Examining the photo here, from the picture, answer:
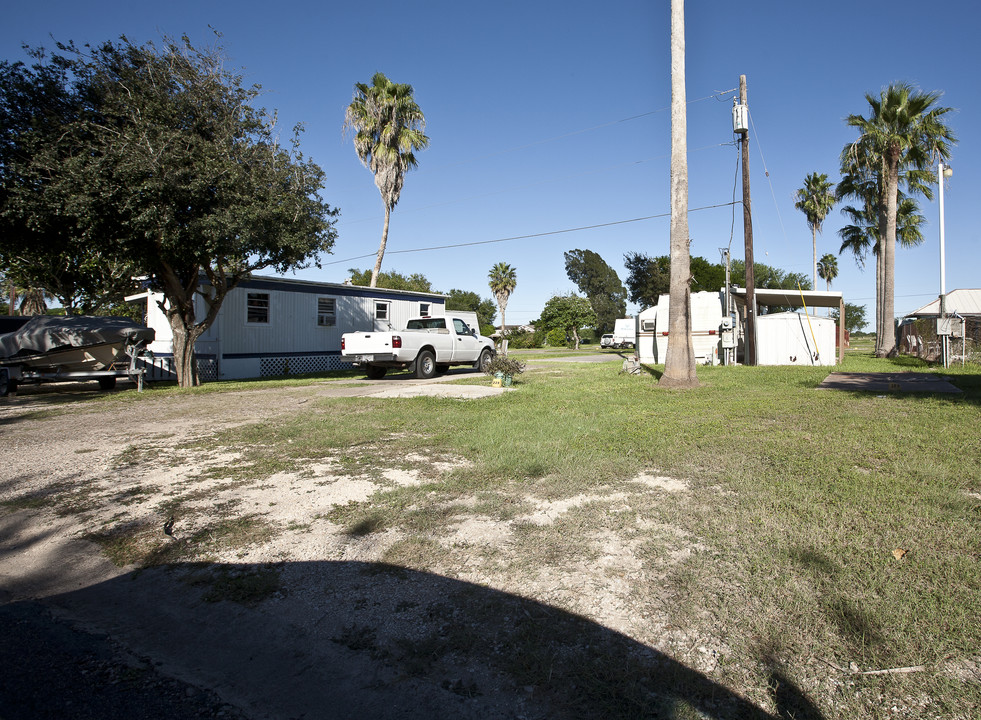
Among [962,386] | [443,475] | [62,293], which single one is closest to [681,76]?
[962,386]

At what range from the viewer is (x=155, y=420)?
9375mm

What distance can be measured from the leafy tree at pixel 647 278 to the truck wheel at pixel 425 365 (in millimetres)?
40738

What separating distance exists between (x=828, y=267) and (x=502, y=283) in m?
31.0

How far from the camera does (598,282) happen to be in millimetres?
83250

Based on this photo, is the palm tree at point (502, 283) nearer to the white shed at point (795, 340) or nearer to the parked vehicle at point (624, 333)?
the parked vehicle at point (624, 333)

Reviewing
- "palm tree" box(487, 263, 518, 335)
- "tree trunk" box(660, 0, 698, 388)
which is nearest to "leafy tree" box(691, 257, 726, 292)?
"palm tree" box(487, 263, 518, 335)

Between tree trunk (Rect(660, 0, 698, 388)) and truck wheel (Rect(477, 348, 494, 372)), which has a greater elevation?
tree trunk (Rect(660, 0, 698, 388))

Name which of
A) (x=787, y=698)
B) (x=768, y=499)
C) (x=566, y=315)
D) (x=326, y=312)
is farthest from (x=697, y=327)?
(x=566, y=315)

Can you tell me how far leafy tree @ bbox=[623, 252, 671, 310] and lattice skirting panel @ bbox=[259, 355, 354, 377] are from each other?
38650mm

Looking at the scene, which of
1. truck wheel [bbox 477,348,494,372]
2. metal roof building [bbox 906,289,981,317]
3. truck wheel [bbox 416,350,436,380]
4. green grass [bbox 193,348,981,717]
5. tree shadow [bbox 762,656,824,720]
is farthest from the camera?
metal roof building [bbox 906,289,981,317]

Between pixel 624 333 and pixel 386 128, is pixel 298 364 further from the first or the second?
pixel 624 333

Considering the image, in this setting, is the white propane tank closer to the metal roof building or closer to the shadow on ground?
the shadow on ground

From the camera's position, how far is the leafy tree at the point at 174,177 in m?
12.3

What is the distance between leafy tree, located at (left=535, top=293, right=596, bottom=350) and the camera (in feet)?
200
